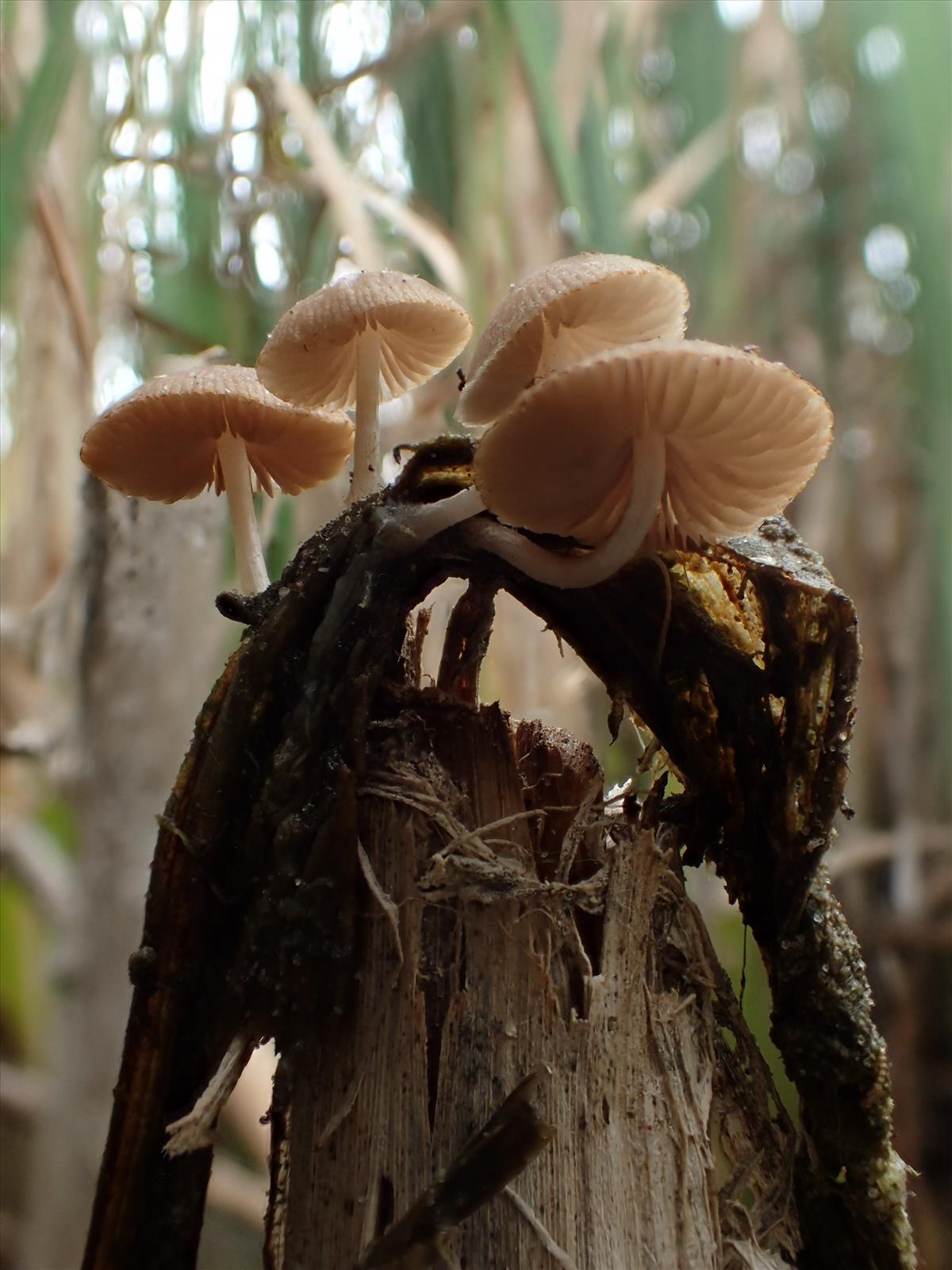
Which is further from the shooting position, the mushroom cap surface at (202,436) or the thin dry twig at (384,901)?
the mushroom cap surface at (202,436)

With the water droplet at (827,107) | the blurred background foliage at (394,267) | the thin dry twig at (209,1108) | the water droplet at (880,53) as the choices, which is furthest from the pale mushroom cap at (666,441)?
the water droplet at (827,107)

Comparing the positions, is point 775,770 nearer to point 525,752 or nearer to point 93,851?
point 525,752

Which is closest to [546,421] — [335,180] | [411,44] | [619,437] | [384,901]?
[619,437]

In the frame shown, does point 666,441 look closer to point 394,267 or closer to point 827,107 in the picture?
point 394,267

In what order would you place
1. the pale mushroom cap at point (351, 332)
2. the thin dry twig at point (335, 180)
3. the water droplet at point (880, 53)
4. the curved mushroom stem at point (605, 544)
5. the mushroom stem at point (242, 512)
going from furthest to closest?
the water droplet at point (880, 53), the thin dry twig at point (335, 180), the mushroom stem at point (242, 512), the pale mushroom cap at point (351, 332), the curved mushroom stem at point (605, 544)

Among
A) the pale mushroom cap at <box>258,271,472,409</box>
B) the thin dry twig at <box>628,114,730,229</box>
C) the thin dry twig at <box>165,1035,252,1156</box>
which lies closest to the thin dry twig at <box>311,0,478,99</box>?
the thin dry twig at <box>628,114,730,229</box>

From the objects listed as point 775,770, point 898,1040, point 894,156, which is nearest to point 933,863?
point 898,1040

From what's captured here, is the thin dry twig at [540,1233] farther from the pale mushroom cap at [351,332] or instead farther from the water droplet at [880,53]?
the water droplet at [880,53]
